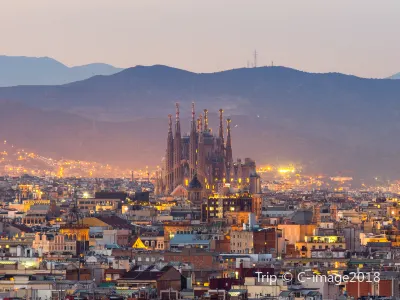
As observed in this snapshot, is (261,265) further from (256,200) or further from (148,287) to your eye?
(256,200)

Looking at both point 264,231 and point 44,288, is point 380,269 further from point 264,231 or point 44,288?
point 264,231

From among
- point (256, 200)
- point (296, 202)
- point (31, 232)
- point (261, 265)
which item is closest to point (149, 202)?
point (296, 202)

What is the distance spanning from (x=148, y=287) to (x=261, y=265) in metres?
16.8

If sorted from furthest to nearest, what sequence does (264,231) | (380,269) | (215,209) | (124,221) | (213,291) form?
(215,209)
(124,221)
(264,231)
(380,269)
(213,291)

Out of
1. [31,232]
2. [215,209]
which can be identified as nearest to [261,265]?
[31,232]

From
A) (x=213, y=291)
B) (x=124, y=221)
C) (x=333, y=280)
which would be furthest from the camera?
(x=124, y=221)

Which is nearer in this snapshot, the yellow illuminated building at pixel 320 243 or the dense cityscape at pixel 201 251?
the dense cityscape at pixel 201 251

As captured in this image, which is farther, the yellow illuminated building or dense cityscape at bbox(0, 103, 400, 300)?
the yellow illuminated building

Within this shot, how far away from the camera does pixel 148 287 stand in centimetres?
7362

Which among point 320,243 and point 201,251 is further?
point 320,243

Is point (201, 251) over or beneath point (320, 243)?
beneath

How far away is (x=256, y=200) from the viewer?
520ft

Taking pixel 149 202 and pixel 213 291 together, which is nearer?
pixel 213 291

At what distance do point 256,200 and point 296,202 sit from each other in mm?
24813
